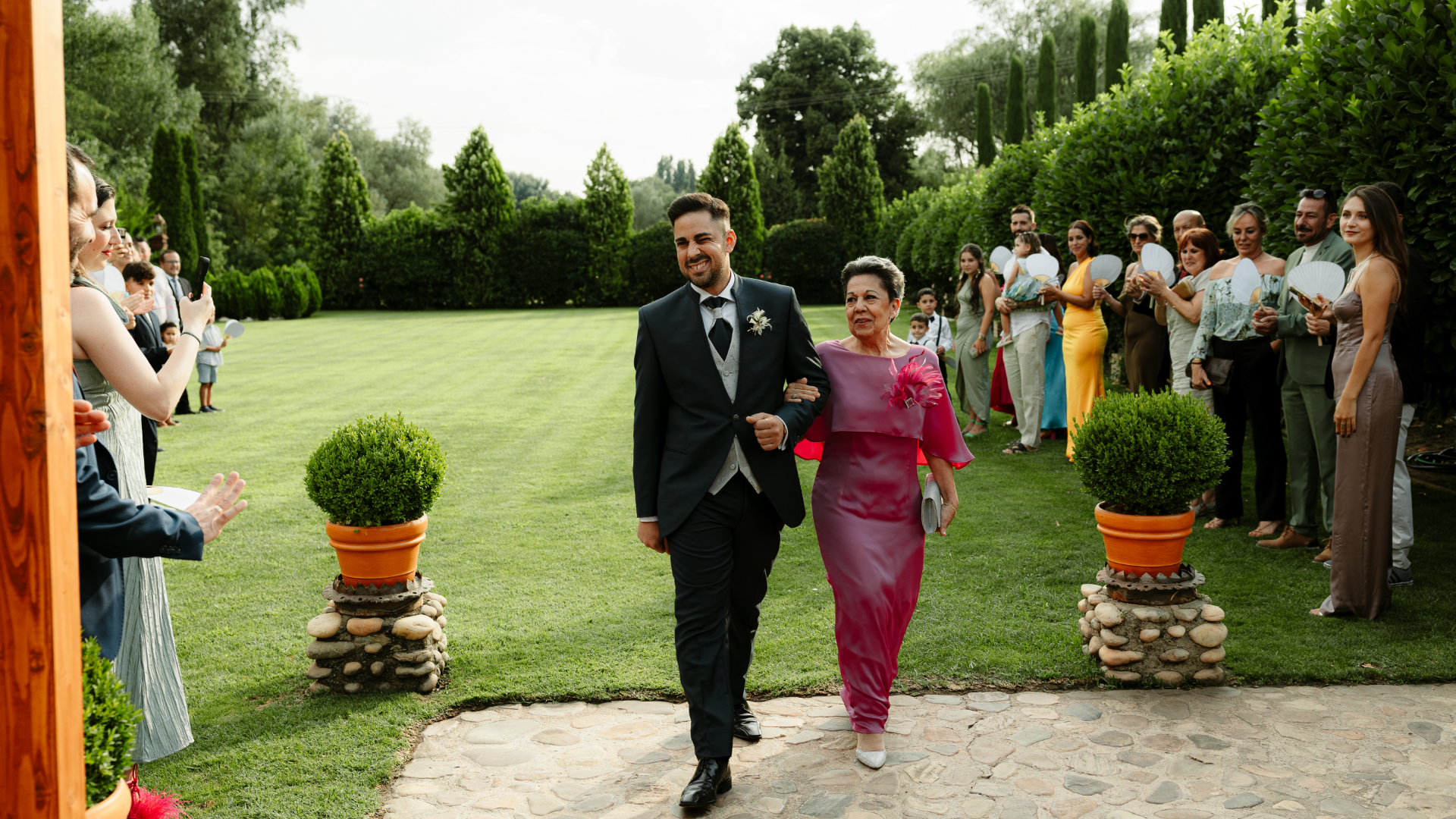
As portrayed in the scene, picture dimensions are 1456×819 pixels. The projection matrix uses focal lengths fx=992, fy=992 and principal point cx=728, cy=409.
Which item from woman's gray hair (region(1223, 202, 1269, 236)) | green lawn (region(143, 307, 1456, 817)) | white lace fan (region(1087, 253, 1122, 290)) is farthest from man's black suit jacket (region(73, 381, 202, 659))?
white lace fan (region(1087, 253, 1122, 290))

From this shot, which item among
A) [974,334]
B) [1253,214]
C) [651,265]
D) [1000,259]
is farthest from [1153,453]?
[651,265]

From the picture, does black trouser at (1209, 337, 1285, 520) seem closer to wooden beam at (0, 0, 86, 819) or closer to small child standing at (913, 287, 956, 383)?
small child standing at (913, 287, 956, 383)

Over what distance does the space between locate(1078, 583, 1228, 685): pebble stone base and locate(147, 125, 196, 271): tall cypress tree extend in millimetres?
32755

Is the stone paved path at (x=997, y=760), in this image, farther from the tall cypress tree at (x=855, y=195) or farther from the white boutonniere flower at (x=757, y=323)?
the tall cypress tree at (x=855, y=195)

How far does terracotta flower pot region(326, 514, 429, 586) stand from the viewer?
175 inches

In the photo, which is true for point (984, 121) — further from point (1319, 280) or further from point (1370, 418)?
point (1370, 418)

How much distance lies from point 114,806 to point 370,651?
7.84 ft

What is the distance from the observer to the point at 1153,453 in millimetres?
4562

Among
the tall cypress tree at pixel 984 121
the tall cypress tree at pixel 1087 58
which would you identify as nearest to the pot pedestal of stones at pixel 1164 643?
the tall cypress tree at pixel 1087 58

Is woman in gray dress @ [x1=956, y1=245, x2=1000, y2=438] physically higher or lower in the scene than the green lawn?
higher

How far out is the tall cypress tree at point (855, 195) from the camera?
39.6 meters

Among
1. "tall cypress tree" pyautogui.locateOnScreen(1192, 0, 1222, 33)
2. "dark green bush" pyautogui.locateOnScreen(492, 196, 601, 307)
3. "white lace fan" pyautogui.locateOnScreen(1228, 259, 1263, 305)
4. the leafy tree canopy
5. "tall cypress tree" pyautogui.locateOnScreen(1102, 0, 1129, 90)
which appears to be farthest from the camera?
the leafy tree canopy

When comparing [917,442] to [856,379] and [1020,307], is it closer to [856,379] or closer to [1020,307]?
[856,379]

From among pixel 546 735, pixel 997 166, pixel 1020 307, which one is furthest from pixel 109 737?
pixel 997 166
